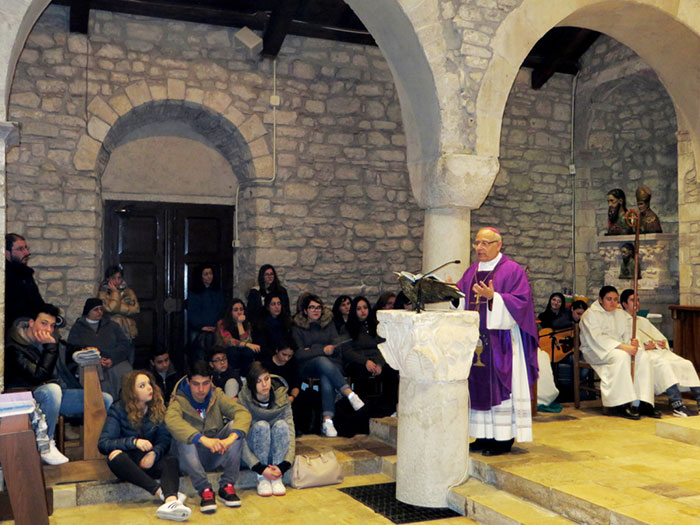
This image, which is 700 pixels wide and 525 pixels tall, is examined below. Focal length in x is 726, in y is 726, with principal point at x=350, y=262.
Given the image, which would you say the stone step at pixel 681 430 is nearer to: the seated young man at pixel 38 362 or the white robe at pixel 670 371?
the white robe at pixel 670 371

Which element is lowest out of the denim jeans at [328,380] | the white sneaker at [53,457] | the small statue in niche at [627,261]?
the white sneaker at [53,457]

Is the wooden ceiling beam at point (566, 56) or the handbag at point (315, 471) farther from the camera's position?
the wooden ceiling beam at point (566, 56)

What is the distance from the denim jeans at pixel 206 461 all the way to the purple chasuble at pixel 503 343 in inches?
59.4

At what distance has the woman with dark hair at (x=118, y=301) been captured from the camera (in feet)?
19.5

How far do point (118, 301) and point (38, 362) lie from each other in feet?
5.57

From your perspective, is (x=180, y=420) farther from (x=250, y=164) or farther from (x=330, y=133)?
(x=330, y=133)

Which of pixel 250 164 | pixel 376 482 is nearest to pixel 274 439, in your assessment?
pixel 376 482

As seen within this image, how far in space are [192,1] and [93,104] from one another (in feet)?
4.69

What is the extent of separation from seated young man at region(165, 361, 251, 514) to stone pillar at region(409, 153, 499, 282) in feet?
5.82

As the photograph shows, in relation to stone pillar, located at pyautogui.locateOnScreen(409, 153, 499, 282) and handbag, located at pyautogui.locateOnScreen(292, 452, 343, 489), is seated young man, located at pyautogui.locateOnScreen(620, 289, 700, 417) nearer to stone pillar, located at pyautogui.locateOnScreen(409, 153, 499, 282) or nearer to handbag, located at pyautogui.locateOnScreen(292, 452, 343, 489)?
stone pillar, located at pyautogui.locateOnScreen(409, 153, 499, 282)

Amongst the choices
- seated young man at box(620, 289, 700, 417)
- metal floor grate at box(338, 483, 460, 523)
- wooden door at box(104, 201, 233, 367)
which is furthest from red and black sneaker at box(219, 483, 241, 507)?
wooden door at box(104, 201, 233, 367)

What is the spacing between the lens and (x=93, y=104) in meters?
7.00

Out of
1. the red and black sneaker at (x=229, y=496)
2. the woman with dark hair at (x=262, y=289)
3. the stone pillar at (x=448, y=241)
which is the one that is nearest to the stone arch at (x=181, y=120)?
the woman with dark hair at (x=262, y=289)

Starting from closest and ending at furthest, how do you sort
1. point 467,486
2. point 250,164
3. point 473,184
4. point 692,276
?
1. point 467,486
2. point 473,184
3. point 692,276
4. point 250,164
